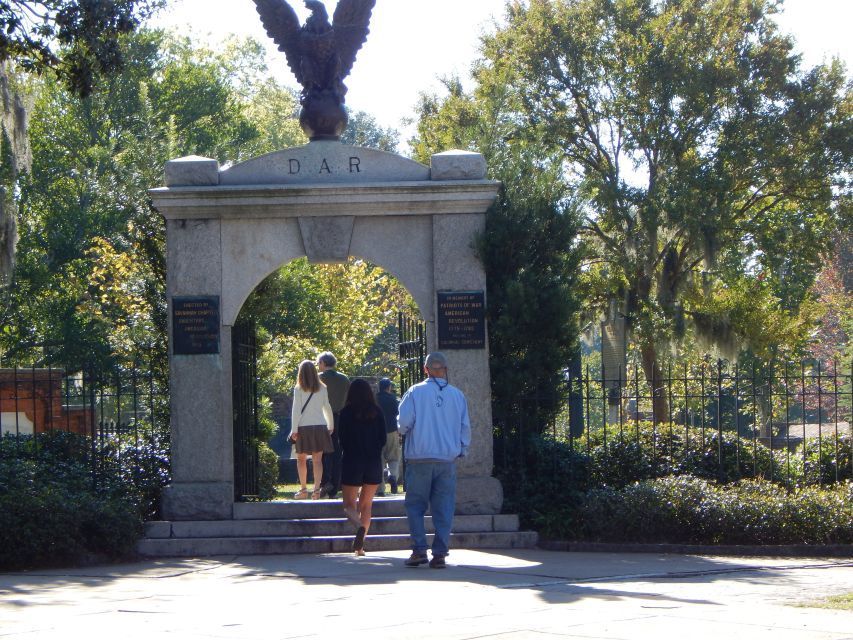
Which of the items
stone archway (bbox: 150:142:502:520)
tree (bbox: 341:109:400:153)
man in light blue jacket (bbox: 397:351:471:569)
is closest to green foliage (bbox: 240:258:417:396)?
stone archway (bbox: 150:142:502:520)

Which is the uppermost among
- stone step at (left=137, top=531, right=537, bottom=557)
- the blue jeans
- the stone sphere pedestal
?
the stone sphere pedestal

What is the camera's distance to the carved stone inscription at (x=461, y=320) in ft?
39.5

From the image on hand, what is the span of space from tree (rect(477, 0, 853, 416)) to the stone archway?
45.6ft

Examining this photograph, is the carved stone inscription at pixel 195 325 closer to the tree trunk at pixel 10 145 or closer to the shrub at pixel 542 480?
the shrub at pixel 542 480

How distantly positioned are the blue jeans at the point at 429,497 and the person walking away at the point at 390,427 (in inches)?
181

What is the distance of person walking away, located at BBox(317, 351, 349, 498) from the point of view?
46.2 feet

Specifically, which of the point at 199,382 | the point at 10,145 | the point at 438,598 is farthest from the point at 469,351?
the point at 10,145

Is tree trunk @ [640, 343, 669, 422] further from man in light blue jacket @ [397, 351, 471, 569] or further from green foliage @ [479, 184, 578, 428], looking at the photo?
man in light blue jacket @ [397, 351, 471, 569]

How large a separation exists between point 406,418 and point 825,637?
436cm

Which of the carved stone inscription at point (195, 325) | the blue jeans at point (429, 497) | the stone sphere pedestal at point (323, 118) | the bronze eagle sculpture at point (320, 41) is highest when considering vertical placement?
the bronze eagle sculpture at point (320, 41)

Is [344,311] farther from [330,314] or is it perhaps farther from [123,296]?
[123,296]

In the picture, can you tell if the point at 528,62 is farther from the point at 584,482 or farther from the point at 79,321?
the point at 584,482

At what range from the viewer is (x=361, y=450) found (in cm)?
1055

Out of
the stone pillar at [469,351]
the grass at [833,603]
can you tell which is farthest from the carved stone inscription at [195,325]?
the grass at [833,603]
